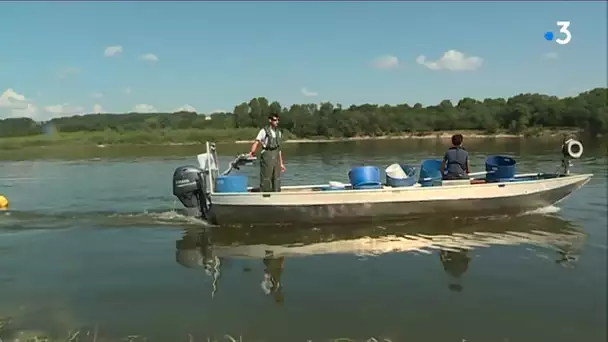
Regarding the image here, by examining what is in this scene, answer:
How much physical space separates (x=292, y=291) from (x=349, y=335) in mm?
1820

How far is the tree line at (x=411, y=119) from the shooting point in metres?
48.6

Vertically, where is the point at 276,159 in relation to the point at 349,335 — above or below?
above

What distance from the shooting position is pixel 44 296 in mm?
8289

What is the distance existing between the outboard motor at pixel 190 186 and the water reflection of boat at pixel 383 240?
0.69 meters

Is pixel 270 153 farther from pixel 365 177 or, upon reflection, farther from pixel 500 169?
pixel 500 169

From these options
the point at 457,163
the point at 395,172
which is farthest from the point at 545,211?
the point at 395,172

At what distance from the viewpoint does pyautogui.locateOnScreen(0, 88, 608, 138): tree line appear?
48.6 meters

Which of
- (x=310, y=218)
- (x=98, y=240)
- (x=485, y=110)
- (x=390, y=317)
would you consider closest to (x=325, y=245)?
(x=310, y=218)

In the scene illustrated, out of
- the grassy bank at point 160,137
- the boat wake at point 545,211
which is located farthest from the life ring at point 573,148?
the grassy bank at point 160,137

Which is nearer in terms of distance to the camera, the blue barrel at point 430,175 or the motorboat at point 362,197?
the motorboat at point 362,197

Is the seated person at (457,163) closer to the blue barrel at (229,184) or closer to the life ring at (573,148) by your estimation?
the life ring at (573,148)

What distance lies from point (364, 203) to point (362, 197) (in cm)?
15

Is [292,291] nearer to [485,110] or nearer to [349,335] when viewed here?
[349,335]

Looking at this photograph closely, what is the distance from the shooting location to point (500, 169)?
1298cm
